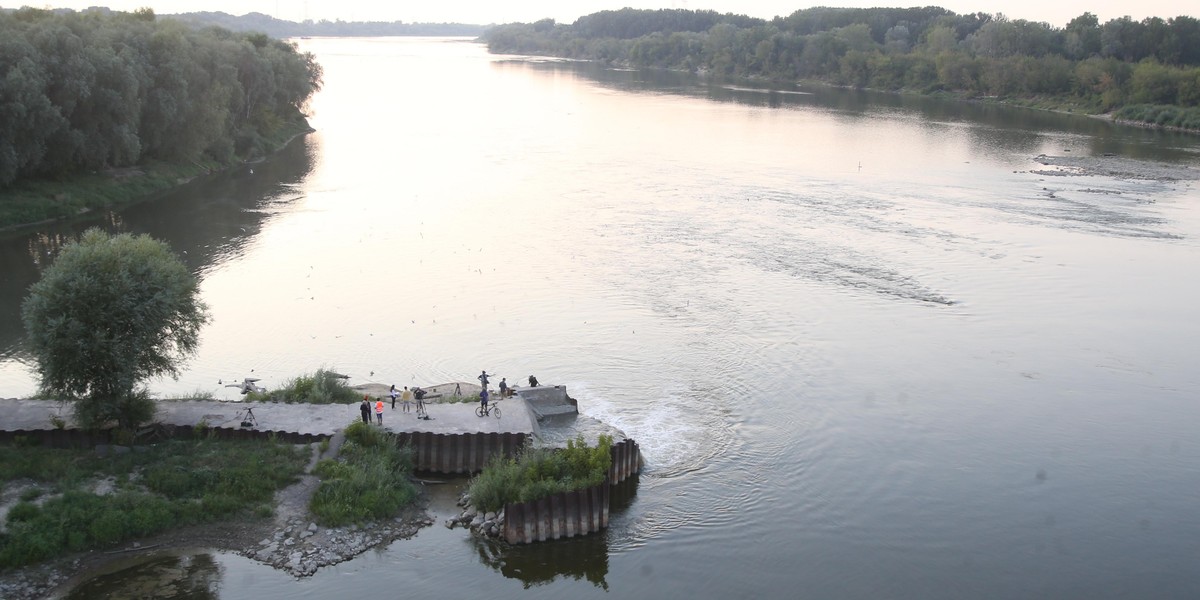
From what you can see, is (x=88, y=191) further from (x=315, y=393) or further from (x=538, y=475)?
(x=538, y=475)

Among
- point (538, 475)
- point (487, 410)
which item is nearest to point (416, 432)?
point (487, 410)

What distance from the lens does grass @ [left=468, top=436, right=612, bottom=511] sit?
2819cm

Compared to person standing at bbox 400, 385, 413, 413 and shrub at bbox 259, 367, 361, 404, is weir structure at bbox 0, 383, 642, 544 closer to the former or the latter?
person standing at bbox 400, 385, 413, 413

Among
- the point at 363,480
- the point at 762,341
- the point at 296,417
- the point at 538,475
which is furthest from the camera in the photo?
the point at 762,341

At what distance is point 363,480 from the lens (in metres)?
28.5

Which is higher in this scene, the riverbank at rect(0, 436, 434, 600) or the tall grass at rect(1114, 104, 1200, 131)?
the tall grass at rect(1114, 104, 1200, 131)

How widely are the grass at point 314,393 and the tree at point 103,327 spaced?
378 centimetres

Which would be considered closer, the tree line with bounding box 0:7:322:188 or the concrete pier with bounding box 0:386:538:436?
the concrete pier with bounding box 0:386:538:436

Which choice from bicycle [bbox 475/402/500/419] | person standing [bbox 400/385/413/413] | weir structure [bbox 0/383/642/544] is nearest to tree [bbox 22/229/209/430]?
weir structure [bbox 0/383/642/544]

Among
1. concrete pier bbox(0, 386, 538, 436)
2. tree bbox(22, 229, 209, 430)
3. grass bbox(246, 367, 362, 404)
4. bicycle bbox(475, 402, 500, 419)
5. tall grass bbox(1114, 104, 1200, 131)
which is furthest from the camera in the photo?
tall grass bbox(1114, 104, 1200, 131)

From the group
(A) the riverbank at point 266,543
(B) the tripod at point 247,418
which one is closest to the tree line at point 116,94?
(B) the tripod at point 247,418

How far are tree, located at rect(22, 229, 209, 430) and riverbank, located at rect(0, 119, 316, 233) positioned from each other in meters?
33.3

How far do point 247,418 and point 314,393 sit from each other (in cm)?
281

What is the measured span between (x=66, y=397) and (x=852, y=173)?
7238cm
